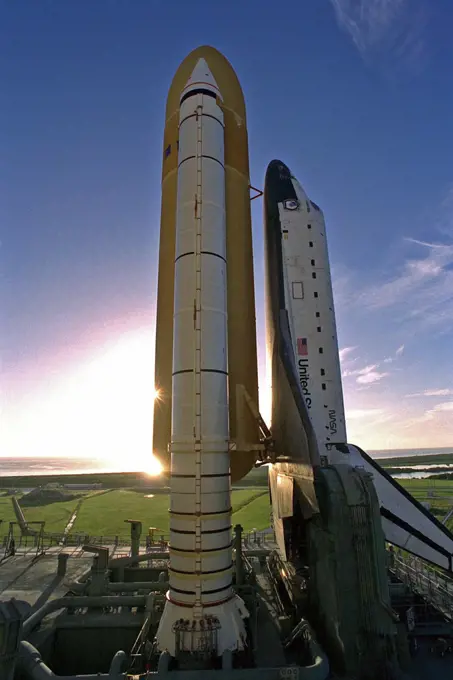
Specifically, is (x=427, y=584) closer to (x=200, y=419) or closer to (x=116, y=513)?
(x=200, y=419)

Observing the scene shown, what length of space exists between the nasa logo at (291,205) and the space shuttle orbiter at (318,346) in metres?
0.03

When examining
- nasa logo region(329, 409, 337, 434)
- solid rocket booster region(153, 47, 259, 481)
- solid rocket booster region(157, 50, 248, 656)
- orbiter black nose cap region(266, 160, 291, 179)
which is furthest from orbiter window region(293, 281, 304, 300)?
solid rocket booster region(157, 50, 248, 656)

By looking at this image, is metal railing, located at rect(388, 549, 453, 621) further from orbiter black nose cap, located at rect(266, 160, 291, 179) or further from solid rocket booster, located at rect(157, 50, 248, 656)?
orbiter black nose cap, located at rect(266, 160, 291, 179)

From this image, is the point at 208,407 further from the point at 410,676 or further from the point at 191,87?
the point at 191,87

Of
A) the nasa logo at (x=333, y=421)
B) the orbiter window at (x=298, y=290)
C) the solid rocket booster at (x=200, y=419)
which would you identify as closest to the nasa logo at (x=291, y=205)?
the orbiter window at (x=298, y=290)

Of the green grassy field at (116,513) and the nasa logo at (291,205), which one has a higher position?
the nasa logo at (291,205)

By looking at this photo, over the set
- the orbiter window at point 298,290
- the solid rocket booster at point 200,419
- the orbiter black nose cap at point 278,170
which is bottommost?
the solid rocket booster at point 200,419

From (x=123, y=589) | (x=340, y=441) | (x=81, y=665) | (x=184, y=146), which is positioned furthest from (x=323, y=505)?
(x=184, y=146)

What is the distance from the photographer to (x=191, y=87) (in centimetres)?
1056

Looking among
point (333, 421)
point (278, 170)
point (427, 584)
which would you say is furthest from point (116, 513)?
point (278, 170)

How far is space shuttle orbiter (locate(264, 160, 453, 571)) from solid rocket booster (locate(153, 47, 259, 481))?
1213mm

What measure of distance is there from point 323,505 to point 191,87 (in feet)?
33.0

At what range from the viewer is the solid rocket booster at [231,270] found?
10602mm

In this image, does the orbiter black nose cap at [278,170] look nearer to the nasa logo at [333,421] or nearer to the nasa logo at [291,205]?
the nasa logo at [291,205]
